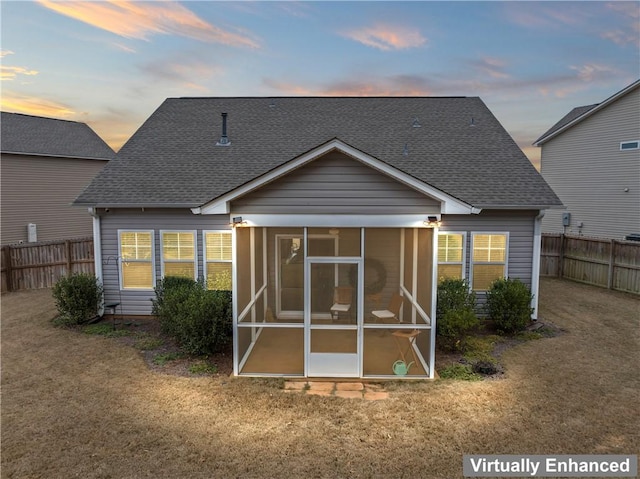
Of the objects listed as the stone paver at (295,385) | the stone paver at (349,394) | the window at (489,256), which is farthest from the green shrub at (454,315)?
the stone paver at (295,385)

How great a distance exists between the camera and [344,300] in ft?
22.6

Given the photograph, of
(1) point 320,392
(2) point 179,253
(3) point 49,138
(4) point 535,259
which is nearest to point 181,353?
(2) point 179,253

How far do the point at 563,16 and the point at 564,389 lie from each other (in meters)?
14.9

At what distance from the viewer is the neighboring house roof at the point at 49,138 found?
20.1 meters

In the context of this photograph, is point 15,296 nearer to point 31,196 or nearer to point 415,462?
point 31,196

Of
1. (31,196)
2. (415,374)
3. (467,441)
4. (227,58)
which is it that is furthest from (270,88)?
(467,441)

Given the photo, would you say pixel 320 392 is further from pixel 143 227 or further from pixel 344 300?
pixel 143 227

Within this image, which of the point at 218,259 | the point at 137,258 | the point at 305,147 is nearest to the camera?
the point at 218,259

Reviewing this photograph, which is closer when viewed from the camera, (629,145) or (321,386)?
(321,386)

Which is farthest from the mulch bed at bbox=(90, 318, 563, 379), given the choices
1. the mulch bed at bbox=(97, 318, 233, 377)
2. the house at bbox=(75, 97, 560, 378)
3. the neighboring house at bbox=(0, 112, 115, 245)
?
the neighboring house at bbox=(0, 112, 115, 245)

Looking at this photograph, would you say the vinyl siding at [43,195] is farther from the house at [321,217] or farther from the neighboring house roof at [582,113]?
the neighboring house roof at [582,113]

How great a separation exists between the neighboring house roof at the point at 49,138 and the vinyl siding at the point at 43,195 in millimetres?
410

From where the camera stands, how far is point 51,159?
21000 millimetres

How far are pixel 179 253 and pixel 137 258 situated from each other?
1.17 metres
